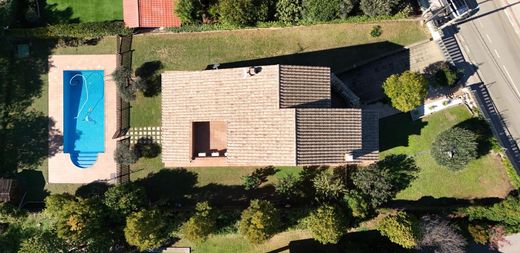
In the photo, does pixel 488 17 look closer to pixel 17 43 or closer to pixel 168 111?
pixel 168 111

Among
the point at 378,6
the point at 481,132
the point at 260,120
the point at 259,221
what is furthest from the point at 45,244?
the point at 481,132

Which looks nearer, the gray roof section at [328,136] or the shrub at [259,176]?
the gray roof section at [328,136]

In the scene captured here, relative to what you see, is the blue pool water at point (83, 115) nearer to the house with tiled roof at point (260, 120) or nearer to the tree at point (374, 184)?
the house with tiled roof at point (260, 120)

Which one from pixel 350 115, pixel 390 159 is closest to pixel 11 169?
pixel 350 115

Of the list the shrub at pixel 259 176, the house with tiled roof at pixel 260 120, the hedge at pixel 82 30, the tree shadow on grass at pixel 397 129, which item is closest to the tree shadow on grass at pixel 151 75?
the hedge at pixel 82 30

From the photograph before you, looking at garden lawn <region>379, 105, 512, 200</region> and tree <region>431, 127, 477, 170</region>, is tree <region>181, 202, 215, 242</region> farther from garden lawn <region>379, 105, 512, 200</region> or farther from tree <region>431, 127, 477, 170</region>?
tree <region>431, 127, 477, 170</region>

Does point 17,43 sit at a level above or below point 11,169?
above
